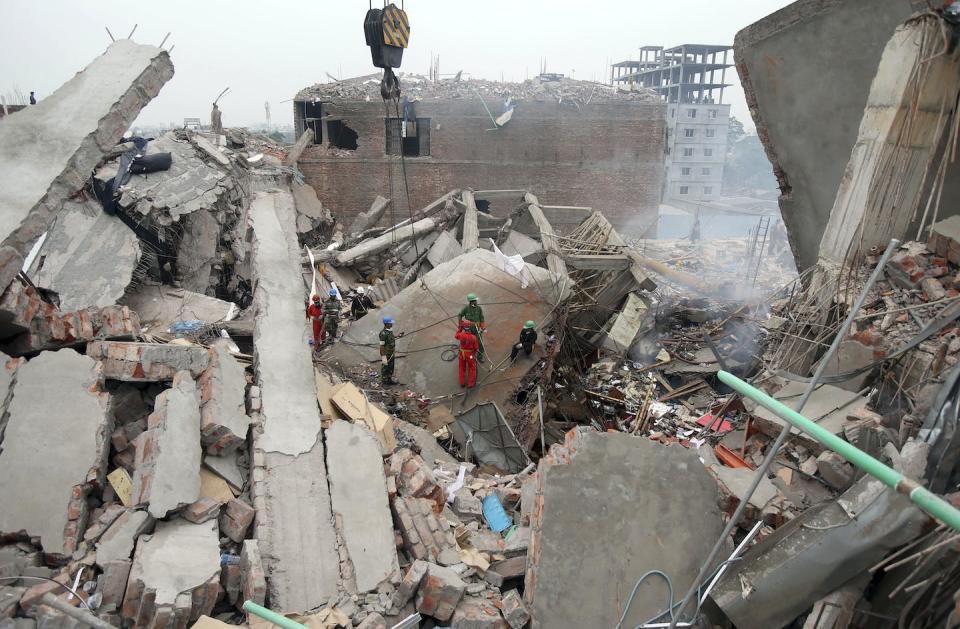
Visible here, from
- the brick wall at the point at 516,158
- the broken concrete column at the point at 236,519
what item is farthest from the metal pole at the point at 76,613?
the brick wall at the point at 516,158

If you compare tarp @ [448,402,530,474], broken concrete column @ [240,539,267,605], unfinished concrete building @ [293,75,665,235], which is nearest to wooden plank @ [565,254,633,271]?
tarp @ [448,402,530,474]

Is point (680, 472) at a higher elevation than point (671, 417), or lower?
higher

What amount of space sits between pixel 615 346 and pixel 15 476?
8.56 meters

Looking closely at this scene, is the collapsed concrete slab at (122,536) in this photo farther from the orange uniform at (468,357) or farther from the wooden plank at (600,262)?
the wooden plank at (600,262)

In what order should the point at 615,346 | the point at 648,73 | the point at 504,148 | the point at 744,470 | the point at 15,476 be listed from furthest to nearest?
the point at 648,73 < the point at 504,148 < the point at 615,346 < the point at 744,470 < the point at 15,476

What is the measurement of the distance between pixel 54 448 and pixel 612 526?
4.25 meters

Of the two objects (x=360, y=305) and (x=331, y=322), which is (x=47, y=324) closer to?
(x=331, y=322)

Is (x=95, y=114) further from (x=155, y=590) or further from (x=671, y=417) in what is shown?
(x=671, y=417)

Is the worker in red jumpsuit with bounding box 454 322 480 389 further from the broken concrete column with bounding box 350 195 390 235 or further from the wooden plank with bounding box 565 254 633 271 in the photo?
the broken concrete column with bounding box 350 195 390 235

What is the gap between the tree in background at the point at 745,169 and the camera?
49281 mm

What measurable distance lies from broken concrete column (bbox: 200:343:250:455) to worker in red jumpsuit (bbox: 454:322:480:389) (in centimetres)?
287

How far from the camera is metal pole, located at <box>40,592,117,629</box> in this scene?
11.5 ft

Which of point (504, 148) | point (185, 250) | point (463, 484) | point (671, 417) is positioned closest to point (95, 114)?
point (463, 484)

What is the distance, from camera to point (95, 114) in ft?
18.7
